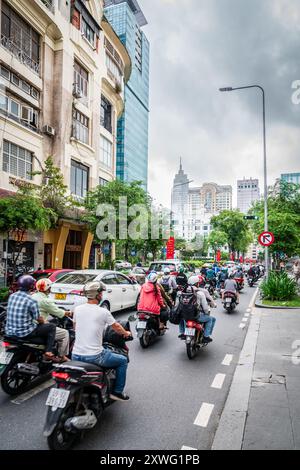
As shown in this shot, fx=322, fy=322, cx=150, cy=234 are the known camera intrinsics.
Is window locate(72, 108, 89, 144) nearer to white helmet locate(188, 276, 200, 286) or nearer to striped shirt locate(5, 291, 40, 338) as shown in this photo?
white helmet locate(188, 276, 200, 286)

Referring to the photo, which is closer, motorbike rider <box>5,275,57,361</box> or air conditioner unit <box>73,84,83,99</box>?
motorbike rider <box>5,275,57,361</box>

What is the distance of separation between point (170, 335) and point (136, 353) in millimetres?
1913

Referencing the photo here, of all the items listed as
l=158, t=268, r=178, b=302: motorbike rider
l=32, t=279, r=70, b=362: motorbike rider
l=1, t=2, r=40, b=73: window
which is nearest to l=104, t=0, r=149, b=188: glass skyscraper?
l=1, t=2, r=40, b=73: window

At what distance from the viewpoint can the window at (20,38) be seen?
17.3m

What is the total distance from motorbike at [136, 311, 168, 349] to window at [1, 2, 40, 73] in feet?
56.9

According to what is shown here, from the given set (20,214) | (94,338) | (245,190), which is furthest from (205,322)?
(245,190)

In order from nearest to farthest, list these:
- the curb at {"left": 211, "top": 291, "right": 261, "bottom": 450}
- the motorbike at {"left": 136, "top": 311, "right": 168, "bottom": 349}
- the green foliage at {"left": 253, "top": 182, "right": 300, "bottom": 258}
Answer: the curb at {"left": 211, "top": 291, "right": 261, "bottom": 450} → the motorbike at {"left": 136, "top": 311, "right": 168, "bottom": 349} → the green foliage at {"left": 253, "top": 182, "right": 300, "bottom": 258}

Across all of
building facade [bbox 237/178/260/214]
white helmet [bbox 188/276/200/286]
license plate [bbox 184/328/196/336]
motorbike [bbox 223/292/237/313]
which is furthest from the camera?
building facade [bbox 237/178/260/214]

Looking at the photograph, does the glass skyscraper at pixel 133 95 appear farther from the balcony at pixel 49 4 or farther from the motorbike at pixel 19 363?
the motorbike at pixel 19 363

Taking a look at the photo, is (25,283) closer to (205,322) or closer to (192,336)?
(192,336)

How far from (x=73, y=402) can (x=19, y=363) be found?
5.12ft

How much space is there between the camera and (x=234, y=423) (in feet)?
12.2

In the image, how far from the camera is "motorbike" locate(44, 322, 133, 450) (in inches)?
121

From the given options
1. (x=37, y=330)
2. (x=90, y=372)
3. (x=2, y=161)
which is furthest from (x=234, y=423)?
(x=2, y=161)
